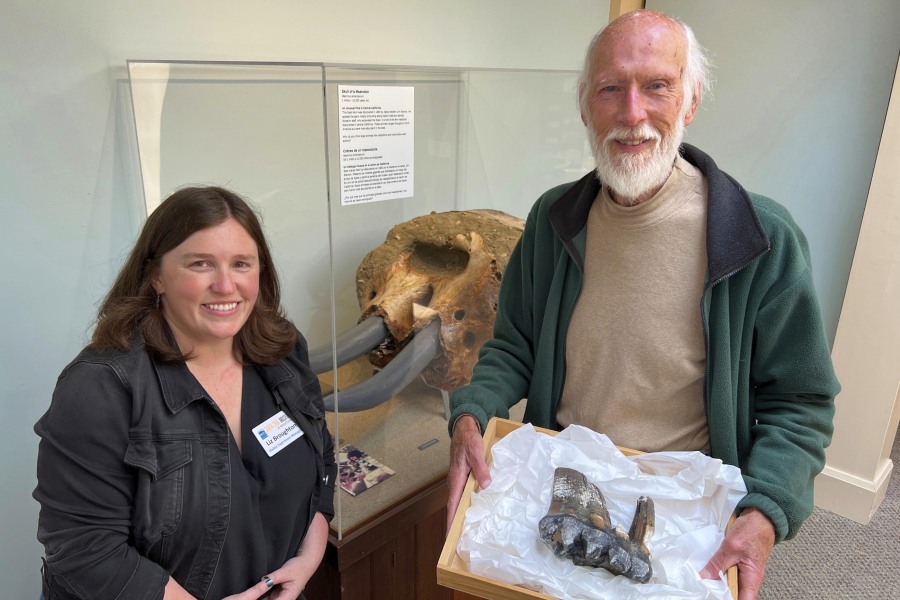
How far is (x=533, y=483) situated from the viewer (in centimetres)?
130

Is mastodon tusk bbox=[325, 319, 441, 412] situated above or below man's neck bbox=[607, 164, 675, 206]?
below

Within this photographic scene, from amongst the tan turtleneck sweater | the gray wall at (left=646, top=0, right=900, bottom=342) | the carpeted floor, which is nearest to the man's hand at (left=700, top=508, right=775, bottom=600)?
the tan turtleneck sweater

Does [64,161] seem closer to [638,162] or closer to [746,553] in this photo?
[638,162]

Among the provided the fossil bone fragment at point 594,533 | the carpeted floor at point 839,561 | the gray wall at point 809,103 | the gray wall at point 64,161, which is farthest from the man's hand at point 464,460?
the gray wall at point 809,103

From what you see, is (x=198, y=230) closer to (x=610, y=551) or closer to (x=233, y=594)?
(x=233, y=594)

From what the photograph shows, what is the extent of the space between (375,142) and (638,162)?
0.82 metres

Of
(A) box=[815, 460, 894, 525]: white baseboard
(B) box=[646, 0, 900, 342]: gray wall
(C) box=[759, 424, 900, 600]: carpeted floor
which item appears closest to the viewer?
→ (C) box=[759, 424, 900, 600]: carpeted floor

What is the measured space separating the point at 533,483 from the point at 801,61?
9.09 ft

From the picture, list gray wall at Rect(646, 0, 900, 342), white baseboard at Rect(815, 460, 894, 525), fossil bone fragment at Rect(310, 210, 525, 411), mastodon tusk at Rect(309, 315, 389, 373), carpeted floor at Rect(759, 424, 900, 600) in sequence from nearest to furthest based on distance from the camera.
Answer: mastodon tusk at Rect(309, 315, 389, 373) → fossil bone fragment at Rect(310, 210, 525, 411) → carpeted floor at Rect(759, 424, 900, 600) → gray wall at Rect(646, 0, 900, 342) → white baseboard at Rect(815, 460, 894, 525)

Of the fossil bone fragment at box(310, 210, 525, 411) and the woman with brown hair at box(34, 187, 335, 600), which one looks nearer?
the woman with brown hair at box(34, 187, 335, 600)

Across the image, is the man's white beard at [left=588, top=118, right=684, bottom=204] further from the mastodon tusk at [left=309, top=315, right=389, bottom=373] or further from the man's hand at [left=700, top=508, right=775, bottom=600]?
the mastodon tusk at [left=309, top=315, right=389, bottom=373]

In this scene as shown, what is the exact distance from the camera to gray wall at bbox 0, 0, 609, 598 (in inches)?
70.5

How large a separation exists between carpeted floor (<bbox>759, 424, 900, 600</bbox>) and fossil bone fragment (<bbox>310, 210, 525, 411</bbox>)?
1688 mm

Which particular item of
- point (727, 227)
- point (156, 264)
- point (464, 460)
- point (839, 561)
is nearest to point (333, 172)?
point (156, 264)
